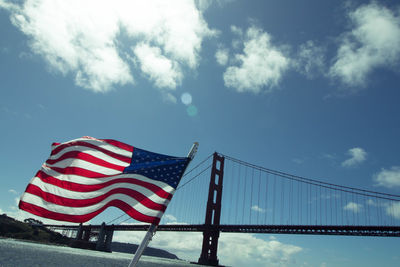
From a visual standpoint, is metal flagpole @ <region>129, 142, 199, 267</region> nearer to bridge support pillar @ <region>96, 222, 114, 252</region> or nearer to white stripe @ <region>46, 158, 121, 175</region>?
white stripe @ <region>46, 158, 121, 175</region>

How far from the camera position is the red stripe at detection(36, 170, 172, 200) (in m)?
5.88

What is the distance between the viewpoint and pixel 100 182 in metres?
6.11

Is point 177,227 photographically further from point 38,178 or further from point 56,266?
point 38,178

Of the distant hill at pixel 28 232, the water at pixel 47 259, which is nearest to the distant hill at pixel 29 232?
the distant hill at pixel 28 232

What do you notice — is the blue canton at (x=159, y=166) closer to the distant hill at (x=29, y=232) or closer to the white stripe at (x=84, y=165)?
the white stripe at (x=84, y=165)

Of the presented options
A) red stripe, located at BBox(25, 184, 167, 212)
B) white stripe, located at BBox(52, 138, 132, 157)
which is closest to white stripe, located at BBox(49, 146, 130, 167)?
white stripe, located at BBox(52, 138, 132, 157)

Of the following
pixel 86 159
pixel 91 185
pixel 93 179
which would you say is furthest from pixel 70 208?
pixel 86 159

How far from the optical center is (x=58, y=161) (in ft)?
20.6

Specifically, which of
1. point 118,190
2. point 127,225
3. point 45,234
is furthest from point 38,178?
point 45,234

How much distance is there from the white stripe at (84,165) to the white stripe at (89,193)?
1.05 feet

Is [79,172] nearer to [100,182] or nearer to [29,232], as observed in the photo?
[100,182]

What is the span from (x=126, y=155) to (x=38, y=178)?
1747 mm

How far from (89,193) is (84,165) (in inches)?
25.6

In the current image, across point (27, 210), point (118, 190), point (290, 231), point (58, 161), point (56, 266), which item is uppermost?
point (290, 231)
